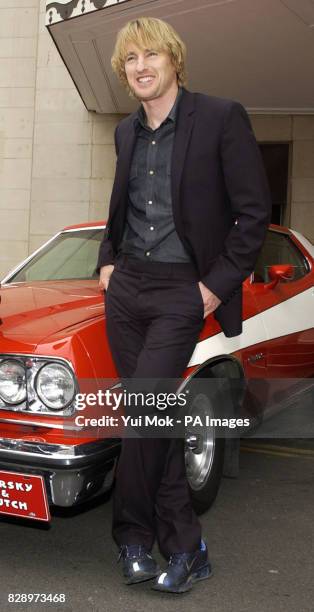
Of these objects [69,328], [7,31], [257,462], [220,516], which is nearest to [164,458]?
[69,328]

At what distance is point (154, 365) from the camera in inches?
98.1

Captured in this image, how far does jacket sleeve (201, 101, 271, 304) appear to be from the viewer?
2.49m

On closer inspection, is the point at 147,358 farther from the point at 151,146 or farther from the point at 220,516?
the point at 220,516

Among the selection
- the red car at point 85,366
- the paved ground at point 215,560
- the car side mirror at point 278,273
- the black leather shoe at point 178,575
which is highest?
the car side mirror at point 278,273

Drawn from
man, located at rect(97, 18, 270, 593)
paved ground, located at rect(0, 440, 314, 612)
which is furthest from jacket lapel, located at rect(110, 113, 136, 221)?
paved ground, located at rect(0, 440, 314, 612)

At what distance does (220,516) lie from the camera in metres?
3.60

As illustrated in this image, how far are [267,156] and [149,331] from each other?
11617mm

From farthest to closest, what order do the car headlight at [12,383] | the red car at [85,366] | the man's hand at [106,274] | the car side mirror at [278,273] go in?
the car side mirror at [278,273] → the man's hand at [106,274] → the car headlight at [12,383] → the red car at [85,366]

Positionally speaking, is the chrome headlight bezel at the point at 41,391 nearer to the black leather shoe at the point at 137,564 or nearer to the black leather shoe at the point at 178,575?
the black leather shoe at the point at 137,564

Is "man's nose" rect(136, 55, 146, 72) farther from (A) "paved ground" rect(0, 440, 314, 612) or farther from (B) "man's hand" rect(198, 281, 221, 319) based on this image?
(A) "paved ground" rect(0, 440, 314, 612)

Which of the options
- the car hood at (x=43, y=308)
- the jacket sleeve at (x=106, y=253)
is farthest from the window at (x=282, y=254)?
the jacket sleeve at (x=106, y=253)

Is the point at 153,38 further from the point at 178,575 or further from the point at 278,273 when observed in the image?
the point at 178,575

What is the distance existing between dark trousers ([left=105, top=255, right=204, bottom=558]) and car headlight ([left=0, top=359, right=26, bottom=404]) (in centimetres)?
38

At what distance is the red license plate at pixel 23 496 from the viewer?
2535 mm
